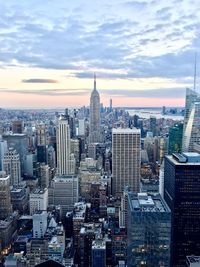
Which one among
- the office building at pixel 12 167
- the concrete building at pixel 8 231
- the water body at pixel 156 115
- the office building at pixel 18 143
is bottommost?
the concrete building at pixel 8 231

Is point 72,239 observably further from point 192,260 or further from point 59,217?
point 192,260

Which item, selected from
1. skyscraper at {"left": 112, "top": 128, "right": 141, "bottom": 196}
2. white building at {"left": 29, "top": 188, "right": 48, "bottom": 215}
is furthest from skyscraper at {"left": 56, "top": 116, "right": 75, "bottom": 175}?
white building at {"left": 29, "top": 188, "right": 48, "bottom": 215}

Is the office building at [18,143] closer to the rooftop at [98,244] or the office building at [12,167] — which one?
the office building at [12,167]

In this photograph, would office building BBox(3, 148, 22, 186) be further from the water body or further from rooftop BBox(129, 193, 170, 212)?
the water body

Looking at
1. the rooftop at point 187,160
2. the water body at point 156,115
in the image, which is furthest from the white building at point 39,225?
the water body at point 156,115

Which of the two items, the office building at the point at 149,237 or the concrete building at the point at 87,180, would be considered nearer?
the office building at the point at 149,237

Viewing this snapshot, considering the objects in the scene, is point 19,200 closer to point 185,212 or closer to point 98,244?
point 98,244

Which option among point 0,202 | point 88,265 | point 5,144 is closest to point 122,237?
point 88,265
